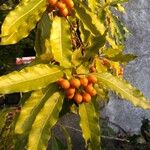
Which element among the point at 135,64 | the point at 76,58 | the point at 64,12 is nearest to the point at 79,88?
the point at 76,58

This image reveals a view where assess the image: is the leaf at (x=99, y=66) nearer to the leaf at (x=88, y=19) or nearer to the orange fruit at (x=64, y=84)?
the leaf at (x=88, y=19)

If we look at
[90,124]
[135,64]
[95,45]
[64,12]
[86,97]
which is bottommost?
[135,64]

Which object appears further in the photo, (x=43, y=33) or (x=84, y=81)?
(x=43, y=33)

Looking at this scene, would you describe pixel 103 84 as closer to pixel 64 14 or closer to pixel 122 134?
pixel 64 14

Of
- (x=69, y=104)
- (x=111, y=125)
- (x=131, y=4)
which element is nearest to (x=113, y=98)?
(x=111, y=125)

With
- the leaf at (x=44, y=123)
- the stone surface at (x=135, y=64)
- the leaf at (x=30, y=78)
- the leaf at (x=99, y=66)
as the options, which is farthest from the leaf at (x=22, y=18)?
the stone surface at (x=135, y=64)

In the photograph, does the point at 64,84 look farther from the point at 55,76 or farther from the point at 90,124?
the point at 90,124
